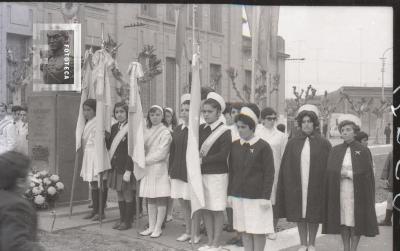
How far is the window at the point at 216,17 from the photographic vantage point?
4670mm

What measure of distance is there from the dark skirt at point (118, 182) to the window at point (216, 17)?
1.63 m

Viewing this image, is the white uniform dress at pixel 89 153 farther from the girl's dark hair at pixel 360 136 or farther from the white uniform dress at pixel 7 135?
the girl's dark hair at pixel 360 136

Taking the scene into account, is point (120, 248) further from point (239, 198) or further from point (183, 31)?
point (183, 31)

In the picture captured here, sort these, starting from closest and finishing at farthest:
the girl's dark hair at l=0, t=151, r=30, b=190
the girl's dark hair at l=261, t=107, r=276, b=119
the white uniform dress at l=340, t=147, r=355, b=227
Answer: the girl's dark hair at l=0, t=151, r=30, b=190 < the white uniform dress at l=340, t=147, r=355, b=227 < the girl's dark hair at l=261, t=107, r=276, b=119

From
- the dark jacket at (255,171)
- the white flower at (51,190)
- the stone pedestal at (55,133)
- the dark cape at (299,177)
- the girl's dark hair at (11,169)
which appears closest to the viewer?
the girl's dark hair at (11,169)

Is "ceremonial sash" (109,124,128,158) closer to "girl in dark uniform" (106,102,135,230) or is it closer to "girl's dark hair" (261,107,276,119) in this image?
"girl in dark uniform" (106,102,135,230)

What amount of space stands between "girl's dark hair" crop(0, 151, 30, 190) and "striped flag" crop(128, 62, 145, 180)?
252 centimetres

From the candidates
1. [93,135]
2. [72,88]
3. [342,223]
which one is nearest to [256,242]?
[342,223]

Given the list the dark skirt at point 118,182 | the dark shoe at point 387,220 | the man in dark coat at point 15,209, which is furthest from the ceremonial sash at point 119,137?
the man in dark coat at point 15,209

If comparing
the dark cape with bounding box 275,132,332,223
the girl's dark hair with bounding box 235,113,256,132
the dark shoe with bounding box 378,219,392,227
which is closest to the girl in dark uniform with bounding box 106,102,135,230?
the girl's dark hair with bounding box 235,113,256,132

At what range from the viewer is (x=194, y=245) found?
4773mm

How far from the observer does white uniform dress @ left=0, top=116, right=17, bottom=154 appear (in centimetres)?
511

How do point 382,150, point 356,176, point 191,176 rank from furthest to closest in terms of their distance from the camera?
point 382,150, point 191,176, point 356,176

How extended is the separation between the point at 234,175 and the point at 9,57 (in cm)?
222
